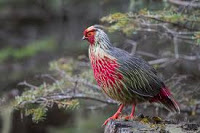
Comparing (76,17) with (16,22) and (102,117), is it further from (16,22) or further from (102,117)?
(102,117)

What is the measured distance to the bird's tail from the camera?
19.5 feet

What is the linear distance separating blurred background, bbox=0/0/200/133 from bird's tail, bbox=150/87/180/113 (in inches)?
55.0

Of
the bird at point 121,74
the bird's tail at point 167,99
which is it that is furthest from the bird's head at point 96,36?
the bird's tail at point 167,99

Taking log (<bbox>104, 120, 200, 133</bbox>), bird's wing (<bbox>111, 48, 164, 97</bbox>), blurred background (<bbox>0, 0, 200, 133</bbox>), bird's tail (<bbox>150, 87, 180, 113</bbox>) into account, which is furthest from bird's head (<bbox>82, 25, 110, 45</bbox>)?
blurred background (<bbox>0, 0, 200, 133</bbox>)

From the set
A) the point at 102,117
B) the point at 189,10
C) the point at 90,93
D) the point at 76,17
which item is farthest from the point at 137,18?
the point at 76,17

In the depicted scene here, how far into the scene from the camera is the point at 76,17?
1368cm

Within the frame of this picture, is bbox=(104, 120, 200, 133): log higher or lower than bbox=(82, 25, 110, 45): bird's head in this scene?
lower

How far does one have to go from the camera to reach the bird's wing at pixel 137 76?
5.74 metres

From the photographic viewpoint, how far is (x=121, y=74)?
18.7 ft

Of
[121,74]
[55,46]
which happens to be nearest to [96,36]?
[121,74]

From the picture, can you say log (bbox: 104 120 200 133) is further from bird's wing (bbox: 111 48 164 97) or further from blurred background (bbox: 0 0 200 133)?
blurred background (bbox: 0 0 200 133)

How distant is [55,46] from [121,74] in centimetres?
662

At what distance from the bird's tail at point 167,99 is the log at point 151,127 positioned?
1.99ft

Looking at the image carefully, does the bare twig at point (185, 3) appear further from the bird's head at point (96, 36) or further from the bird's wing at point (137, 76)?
the bird's head at point (96, 36)
